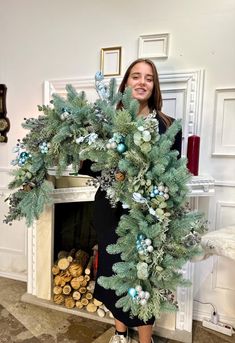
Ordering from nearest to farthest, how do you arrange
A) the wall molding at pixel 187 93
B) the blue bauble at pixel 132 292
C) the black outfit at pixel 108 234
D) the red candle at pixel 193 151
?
the blue bauble at pixel 132 292, the black outfit at pixel 108 234, the red candle at pixel 193 151, the wall molding at pixel 187 93

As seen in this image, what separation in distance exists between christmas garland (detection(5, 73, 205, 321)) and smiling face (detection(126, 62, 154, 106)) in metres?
0.43

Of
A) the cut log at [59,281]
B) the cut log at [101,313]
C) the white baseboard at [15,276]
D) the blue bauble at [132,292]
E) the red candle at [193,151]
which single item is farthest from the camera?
the white baseboard at [15,276]

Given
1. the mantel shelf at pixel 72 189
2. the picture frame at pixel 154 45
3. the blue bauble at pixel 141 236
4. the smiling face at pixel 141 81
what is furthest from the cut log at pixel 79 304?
the picture frame at pixel 154 45

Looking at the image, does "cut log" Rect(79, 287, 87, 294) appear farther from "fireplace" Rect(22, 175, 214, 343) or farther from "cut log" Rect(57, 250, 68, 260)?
"cut log" Rect(57, 250, 68, 260)

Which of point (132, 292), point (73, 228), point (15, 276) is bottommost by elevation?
point (15, 276)

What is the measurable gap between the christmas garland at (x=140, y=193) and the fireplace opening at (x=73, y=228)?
107cm

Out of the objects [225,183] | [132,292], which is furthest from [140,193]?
[225,183]

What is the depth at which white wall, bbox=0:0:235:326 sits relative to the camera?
5.47 feet

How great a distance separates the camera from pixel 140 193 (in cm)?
88

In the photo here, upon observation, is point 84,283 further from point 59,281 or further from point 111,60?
point 111,60

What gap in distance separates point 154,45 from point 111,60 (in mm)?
305

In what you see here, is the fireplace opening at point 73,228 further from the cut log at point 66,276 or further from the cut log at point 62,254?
the cut log at point 66,276

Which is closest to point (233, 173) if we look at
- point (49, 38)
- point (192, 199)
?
point (192, 199)

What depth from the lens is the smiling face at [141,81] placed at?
1395mm
